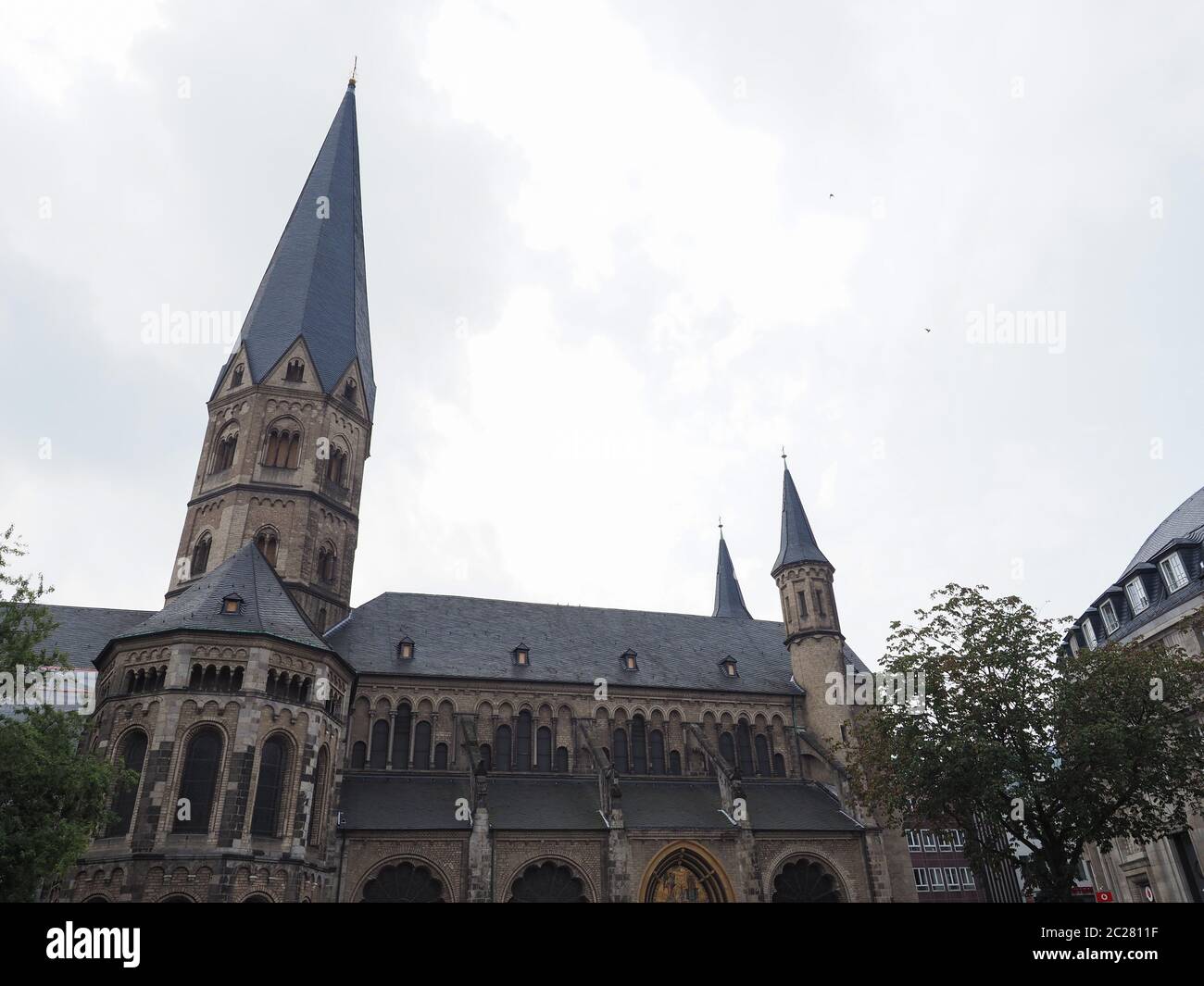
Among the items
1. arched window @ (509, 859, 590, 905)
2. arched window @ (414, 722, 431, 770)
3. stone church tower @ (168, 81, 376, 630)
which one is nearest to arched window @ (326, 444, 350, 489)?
stone church tower @ (168, 81, 376, 630)

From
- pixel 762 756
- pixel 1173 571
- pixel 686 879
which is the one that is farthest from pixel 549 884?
pixel 1173 571

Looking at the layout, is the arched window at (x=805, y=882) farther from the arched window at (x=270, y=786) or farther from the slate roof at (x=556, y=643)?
the arched window at (x=270, y=786)

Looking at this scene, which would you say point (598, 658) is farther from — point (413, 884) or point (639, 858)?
point (413, 884)

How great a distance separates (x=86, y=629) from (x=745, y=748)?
3173cm

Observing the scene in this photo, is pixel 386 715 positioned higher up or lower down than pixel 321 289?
lower down

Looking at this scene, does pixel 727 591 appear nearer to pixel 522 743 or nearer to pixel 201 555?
pixel 522 743

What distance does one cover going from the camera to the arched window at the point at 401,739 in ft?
114

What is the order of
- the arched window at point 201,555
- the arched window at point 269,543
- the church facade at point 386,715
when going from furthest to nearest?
the arched window at point 269,543, the arched window at point 201,555, the church facade at point 386,715

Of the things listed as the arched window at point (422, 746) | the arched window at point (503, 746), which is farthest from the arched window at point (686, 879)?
the arched window at point (422, 746)

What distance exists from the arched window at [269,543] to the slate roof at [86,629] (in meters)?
6.53

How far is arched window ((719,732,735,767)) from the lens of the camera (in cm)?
3988

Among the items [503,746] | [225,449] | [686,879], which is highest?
[225,449]

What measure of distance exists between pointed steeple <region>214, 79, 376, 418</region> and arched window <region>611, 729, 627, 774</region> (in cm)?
2248

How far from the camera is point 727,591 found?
67.4 metres
